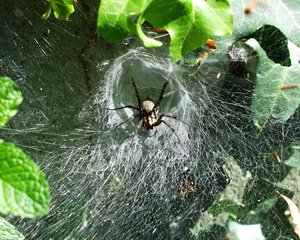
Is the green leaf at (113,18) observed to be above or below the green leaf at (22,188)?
below

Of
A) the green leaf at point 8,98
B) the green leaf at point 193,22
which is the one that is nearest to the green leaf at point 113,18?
the green leaf at point 193,22

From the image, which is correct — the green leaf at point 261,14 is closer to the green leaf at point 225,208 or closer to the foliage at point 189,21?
the foliage at point 189,21

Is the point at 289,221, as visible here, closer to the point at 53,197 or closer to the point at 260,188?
the point at 260,188

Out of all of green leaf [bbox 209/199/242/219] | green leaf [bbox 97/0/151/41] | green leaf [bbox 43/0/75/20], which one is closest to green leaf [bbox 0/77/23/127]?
green leaf [bbox 97/0/151/41]

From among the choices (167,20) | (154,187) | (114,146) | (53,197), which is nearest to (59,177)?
(53,197)

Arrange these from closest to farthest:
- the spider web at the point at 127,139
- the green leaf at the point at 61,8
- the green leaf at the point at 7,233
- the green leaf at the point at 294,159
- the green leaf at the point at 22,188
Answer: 1. the green leaf at the point at 22,188
2. the green leaf at the point at 7,233
3. the green leaf at the point at 61,8
4. the spider web at the point at 127,139
5. the green leaf at the point at 294,159

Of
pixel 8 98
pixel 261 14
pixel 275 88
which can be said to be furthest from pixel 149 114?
pixel 8 98
